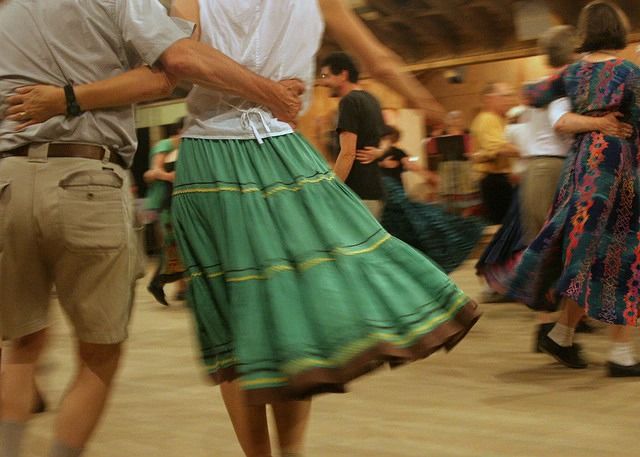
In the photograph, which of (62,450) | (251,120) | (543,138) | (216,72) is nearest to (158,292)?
(543,138)

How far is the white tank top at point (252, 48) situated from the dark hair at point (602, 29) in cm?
172

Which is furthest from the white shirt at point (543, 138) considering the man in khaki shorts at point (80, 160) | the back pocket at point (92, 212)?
the back pocket at point (92, 212)

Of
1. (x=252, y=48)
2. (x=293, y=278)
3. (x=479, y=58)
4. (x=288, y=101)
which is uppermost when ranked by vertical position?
(x=252, y=48)

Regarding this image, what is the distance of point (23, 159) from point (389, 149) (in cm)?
364

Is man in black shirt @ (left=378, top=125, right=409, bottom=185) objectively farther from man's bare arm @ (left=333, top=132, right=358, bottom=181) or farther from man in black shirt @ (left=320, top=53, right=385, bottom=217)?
man's bare arm @ (left=333, top=132, right=358, bottom=181)

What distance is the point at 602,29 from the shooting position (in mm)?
3424

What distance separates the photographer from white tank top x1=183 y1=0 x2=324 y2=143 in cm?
201

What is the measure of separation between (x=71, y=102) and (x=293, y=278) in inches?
24.5

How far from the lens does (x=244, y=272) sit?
193cm

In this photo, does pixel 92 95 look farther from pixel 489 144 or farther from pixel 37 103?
pixel 489 144

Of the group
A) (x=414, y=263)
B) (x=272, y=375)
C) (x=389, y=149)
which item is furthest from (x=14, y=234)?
(x=389, y=149)

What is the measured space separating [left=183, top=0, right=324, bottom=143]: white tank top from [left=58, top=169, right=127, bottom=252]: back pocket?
24cm

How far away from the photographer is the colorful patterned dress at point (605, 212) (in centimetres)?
335

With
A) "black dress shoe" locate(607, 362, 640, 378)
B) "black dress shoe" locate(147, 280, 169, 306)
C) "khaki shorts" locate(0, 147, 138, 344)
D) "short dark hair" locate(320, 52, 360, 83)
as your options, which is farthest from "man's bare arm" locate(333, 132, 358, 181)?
"khaki shorts" locate(0, 147, 138, 344)
